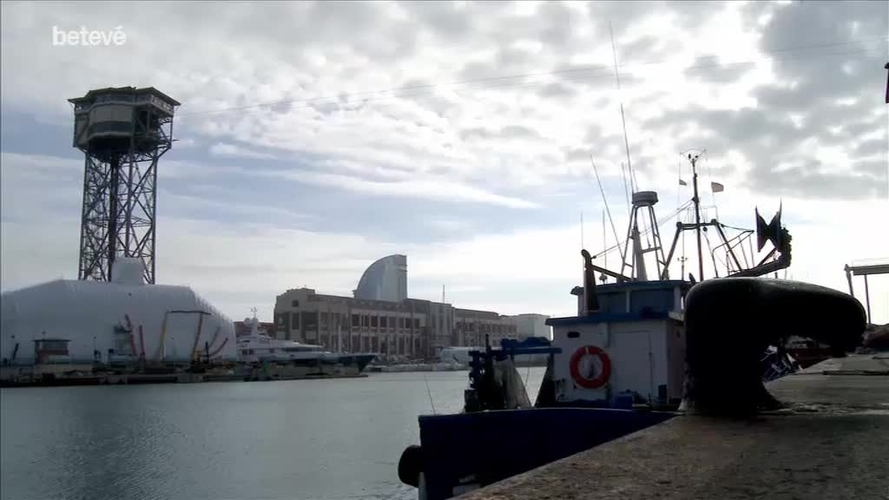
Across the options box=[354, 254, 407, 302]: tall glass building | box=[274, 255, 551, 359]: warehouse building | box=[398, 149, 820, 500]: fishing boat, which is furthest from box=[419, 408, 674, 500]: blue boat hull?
box=[354, 254, 407, 302]: tall glass building

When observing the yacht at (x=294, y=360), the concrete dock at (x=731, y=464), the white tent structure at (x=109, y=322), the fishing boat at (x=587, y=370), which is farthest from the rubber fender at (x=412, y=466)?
the white tent structure at (x=109, y=322)

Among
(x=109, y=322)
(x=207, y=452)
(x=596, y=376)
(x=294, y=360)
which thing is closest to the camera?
(x=596, y=376)

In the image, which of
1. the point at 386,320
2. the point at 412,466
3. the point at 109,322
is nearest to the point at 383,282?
the point at 386,320

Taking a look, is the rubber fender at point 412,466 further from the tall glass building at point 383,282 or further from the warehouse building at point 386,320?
the tall glass building at point 383,282

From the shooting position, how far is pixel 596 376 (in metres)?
15.9

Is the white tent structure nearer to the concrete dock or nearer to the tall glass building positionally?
the tall glass building

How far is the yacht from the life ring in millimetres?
93134

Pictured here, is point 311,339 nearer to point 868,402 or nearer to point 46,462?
point 46,462

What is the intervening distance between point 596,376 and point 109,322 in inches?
3913

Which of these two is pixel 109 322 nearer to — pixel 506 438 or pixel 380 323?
pixel 380 323

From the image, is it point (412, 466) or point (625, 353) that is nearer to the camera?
point (412, 466)

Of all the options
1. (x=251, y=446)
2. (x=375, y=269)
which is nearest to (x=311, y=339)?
(x=375, y=269)

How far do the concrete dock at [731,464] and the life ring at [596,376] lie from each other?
28.8ft

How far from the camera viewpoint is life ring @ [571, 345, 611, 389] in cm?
1590
